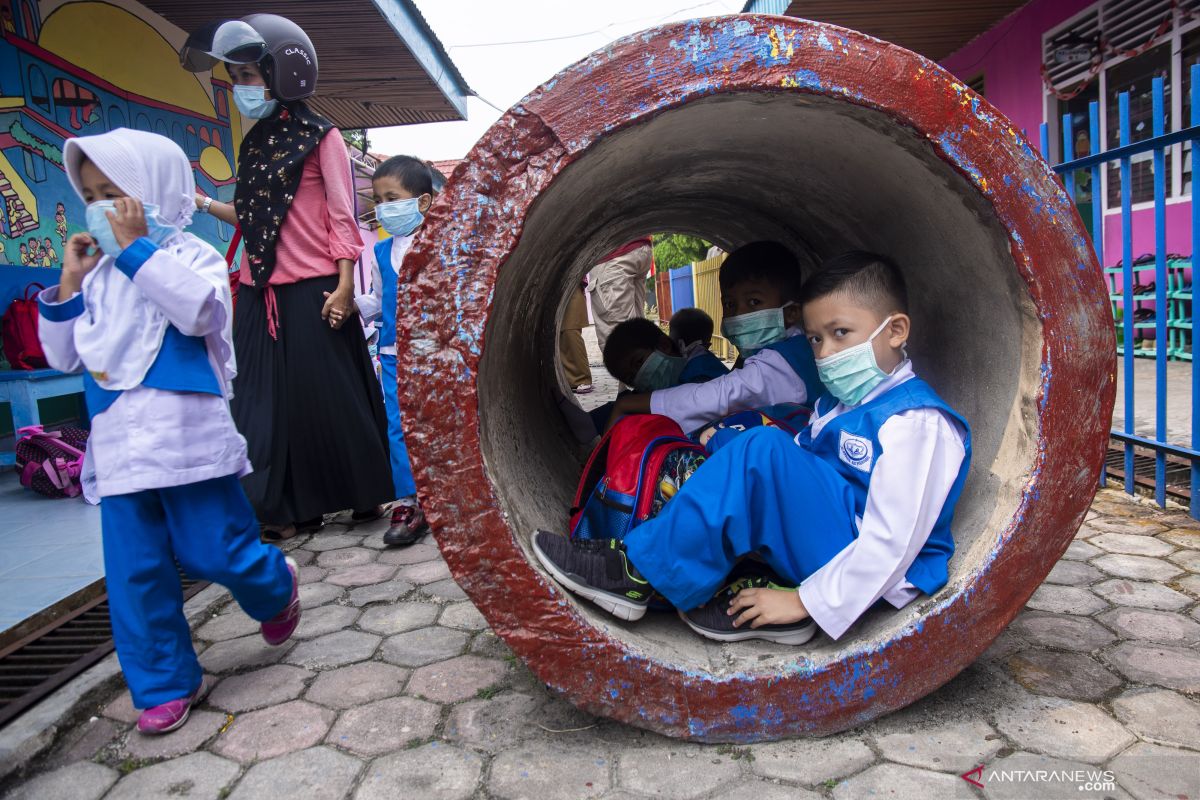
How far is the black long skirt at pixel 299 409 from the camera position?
11.9ft

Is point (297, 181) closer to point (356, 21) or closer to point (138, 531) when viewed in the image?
point (138, 531)

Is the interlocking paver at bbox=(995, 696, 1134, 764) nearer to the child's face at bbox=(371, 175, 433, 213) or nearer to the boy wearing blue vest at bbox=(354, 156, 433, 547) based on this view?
the boy wearing blue vest at bbox=(354, 156, 433, 547)

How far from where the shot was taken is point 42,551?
3.69m

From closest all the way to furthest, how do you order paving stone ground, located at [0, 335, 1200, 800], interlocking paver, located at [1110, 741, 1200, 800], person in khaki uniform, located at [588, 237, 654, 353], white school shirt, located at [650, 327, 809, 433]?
interlocking paver, located at [1110, 741, 1200, 800] → paving stone ground, located at [0, 335, 1200, 800] → white school shirt, located at [650, 327, 809, 433] → person in khaki uniform, located at [588, 237, 654, 353]

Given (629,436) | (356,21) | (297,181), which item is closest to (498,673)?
(629,436)

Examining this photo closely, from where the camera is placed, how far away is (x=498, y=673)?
2.34m

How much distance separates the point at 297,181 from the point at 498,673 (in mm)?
2290

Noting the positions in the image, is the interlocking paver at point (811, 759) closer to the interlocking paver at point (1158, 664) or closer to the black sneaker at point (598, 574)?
the black sneaker at point (598, 574)

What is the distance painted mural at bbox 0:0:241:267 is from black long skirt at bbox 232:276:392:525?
271 centimetres

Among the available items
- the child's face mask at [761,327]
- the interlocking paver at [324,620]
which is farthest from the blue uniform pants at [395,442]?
the child's face mask at [761,327]

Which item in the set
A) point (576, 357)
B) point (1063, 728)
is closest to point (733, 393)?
point (1063, 728)

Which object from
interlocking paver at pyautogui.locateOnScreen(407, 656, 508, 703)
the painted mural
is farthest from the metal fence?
the painted mural

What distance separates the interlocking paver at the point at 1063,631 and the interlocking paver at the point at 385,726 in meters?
1.67

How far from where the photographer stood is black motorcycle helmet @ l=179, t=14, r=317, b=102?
10.7 ft
